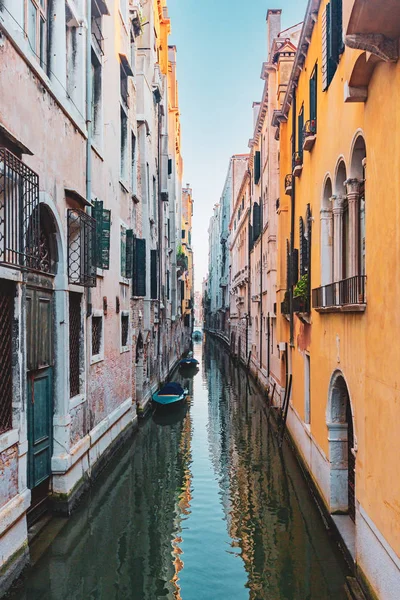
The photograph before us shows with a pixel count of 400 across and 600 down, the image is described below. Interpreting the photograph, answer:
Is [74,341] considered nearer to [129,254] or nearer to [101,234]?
[101,234]

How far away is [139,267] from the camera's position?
14.7 m

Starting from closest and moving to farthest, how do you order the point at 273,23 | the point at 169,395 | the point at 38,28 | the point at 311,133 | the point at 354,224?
the point at 354,224 → the point at 38,28 → the point at 311,133 → the point at 169,395 → the point at 273,23

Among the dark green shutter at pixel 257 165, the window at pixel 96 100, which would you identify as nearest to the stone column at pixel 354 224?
the window at pixel 96 100

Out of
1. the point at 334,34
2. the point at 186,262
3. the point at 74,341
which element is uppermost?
the point at 186,262

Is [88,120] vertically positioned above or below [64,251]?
above

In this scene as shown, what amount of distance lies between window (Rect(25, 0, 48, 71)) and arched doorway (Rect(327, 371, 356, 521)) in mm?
5829

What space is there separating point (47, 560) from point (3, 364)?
8.31 feet

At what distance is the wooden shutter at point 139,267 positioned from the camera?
574 inches

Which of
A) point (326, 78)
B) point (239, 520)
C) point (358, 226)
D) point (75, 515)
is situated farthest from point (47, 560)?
point (326, 78)

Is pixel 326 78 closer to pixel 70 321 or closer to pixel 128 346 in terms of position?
pixel 70 321

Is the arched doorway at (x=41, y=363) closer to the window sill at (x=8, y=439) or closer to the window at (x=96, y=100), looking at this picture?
the window sill at (x=8, y=439)

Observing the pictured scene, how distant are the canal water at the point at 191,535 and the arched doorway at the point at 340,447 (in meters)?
0.53

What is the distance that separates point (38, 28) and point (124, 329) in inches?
303

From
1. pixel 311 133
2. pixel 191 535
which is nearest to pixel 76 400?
pixel 191 535
